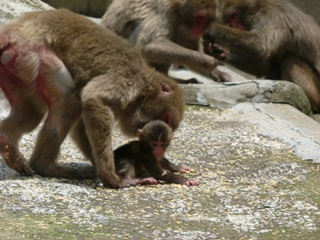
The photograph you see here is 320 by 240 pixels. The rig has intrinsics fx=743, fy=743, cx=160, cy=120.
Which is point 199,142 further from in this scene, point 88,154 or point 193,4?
point 193,4

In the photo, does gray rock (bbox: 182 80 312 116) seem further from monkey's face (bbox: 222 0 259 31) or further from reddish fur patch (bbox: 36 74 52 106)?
reddish fur patch (bbox: 36 74 52 106)

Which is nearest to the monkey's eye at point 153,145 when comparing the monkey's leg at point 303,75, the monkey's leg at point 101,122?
the monkey's leg at point 101,122

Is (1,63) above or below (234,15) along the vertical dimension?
above

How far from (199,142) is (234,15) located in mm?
4539

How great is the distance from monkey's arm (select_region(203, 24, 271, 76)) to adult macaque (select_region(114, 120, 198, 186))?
5.04 meters

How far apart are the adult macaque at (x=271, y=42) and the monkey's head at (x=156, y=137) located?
511 cm

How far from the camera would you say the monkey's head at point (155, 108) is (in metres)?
6.46

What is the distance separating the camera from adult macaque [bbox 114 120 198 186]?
6.25 metres

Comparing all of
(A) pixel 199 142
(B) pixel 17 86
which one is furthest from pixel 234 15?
(B) pixel 17 86

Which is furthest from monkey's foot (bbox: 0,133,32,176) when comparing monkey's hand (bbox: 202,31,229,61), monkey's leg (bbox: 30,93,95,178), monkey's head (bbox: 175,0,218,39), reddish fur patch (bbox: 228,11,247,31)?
reddish fur patch (bbox: 228,11,247,31)

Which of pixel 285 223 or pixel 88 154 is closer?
pixel 285 223

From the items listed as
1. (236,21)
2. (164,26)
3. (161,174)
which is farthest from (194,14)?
(161,174)

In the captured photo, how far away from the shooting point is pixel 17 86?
6.20 m

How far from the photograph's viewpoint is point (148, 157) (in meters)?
6.38
